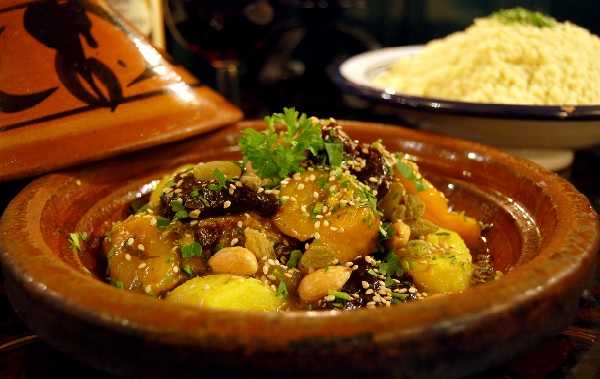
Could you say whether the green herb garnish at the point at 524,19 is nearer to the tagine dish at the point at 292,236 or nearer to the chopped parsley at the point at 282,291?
the tagine dish at the point at 292,236

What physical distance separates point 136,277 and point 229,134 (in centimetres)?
71

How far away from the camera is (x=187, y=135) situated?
70.6 inches

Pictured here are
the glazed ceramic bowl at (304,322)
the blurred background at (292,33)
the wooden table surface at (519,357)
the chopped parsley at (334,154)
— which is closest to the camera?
the glazed ceramic bowl at (304,322)

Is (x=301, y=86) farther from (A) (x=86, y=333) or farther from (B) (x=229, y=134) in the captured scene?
(A) (x=86, y=333)

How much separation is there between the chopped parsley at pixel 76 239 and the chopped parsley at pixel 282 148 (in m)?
0.44

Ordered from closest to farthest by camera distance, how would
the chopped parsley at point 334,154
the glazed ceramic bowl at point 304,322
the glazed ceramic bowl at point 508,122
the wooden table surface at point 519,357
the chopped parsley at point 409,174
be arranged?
the glazed ceramic bowl at point 304,322
the wooden table surface at point 519,357
the chopped parsley at point 334,154
the chopped parsley at point 409,174
the glazed ceramic bowl at point 508,122

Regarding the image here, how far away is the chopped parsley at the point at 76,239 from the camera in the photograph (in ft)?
4.62

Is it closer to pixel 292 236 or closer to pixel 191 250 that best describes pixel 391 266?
pixel 292 236

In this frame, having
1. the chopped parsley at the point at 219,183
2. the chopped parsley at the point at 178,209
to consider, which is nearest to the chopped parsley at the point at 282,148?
the chopped parsley at the point at 219,183

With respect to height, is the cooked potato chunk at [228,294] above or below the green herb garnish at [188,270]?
above

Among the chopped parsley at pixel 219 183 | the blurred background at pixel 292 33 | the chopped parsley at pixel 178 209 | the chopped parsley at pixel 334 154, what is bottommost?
the blurred background at pixel 292 33

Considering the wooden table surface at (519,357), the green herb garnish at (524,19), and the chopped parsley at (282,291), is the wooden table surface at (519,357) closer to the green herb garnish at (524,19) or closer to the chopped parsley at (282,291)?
the chopped parsley at (282,291)

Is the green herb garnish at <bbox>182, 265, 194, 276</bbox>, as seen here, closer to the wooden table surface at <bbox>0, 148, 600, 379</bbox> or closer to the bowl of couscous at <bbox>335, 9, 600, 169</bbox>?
the wooden table surface at <bbox>0, 148, 600, 379</bbox>

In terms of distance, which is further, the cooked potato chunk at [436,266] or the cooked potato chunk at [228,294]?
the cooked potato chunk at [436,266]
